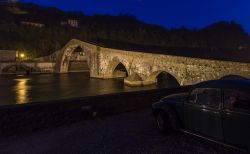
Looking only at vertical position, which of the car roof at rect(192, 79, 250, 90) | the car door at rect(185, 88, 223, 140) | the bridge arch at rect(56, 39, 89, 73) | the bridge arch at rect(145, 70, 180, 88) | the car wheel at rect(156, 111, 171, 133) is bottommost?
the bridge arch at rect(145, 70, 180, 88)

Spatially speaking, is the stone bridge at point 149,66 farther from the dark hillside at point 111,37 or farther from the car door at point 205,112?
the car door at point 205,112

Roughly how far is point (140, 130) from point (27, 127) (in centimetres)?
369

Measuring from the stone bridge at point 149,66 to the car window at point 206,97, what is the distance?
19978mm

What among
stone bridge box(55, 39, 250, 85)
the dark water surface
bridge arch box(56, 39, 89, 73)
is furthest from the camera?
bridge arch box(56, 39, 89, 73)

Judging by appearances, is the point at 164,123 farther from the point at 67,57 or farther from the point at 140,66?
the point at 67,57

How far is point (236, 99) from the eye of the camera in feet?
18.7

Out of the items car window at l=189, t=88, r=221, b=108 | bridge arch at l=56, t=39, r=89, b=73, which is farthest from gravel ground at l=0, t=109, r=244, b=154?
bridge arch at l=56, t=39, r=89, b=73

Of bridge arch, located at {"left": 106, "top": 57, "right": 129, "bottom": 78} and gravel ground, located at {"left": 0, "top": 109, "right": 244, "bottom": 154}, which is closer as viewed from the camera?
gravel ground, located at {"left": 0, "top": 109, "right": 244, "bottom": 154}

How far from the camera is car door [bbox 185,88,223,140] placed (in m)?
6.04

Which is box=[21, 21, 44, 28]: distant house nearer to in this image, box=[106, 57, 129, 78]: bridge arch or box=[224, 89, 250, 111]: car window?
box=[106, 57, 129, 78]: bridge arch

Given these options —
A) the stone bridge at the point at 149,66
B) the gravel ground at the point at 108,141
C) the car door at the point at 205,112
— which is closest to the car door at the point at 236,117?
the car door at the point at 205,112

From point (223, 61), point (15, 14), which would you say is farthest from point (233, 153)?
point (15, 14)

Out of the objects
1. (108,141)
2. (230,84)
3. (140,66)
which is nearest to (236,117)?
(230,84)

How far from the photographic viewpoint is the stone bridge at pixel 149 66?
2947cm
